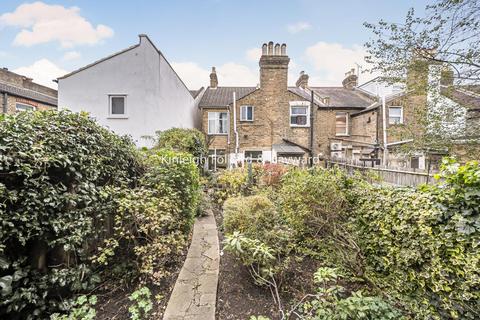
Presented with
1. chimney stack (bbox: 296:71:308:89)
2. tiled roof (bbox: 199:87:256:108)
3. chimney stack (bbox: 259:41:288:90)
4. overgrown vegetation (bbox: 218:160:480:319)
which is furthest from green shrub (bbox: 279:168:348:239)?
chimney stack (bbox: 296:71:308:89)

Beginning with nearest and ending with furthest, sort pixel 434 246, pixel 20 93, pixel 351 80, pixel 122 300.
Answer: pixel 434 246 → pixel 122 300 → pixel 20 93 → pixel 351 80

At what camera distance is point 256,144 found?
15695mm

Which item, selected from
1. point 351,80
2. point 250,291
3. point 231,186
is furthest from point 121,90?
point 351,80

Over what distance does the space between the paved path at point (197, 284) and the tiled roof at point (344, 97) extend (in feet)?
49.9

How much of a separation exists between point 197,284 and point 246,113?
13.6m

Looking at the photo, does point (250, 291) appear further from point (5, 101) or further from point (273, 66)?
point (5, 101)

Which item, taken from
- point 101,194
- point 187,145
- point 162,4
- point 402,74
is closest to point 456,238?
point 101,194

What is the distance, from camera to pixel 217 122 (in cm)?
1612

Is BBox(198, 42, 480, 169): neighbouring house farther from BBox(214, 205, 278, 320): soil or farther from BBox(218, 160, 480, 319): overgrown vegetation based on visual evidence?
BBox(214, 205, 278, 320): soil

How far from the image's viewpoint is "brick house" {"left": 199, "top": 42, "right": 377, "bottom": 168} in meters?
15.2

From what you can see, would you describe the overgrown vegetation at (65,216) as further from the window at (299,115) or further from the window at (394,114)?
A: the window at (394,114)

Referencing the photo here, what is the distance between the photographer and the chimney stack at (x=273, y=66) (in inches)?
590

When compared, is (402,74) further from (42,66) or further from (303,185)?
(42,66)

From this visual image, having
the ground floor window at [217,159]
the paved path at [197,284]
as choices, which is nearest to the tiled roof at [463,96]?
the paved path at [197,284]
